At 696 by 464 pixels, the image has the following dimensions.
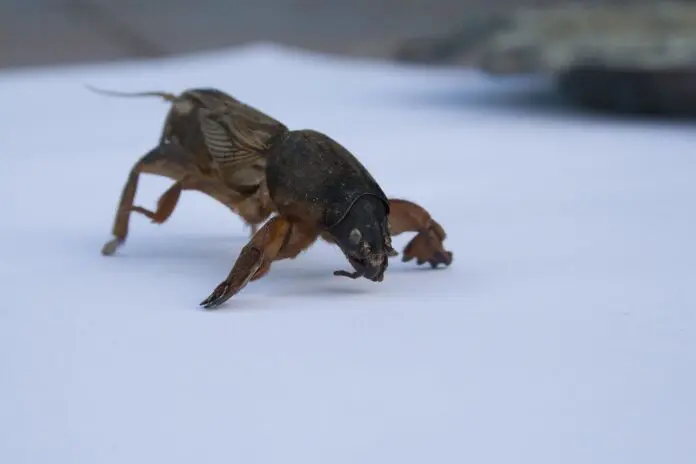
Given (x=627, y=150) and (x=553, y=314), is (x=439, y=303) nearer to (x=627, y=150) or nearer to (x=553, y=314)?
(x=553, y=314)

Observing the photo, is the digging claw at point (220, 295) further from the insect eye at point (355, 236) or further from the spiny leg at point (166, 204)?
the spiny leg at point (166, 204)

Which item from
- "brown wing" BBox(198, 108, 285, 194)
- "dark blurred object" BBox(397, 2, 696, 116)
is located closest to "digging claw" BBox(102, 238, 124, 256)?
"brown wing" BBox(198, 108, 285, 194)

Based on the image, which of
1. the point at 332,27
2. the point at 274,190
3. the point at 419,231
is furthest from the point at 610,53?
the point at 332,27

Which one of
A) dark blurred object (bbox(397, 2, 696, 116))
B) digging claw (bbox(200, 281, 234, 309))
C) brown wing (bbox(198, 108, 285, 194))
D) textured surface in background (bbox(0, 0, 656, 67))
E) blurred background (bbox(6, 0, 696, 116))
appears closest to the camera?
digging claw (bbox(200, 281, 234, 309))

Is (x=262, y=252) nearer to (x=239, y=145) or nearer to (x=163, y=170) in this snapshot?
(x=239, y=145)

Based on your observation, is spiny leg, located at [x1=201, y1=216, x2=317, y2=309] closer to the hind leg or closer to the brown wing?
the brown wing

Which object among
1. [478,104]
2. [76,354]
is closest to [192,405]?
[76,354]
